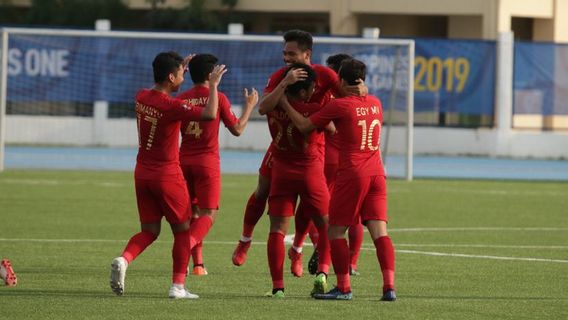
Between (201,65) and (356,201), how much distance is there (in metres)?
2.34

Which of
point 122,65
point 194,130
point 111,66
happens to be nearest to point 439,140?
point 122,65

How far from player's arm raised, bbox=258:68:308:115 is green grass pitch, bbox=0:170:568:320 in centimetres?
152

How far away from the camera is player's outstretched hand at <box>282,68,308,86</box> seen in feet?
38.0

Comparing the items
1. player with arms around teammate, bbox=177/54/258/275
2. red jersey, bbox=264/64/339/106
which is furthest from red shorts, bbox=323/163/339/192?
red jersey, bbox=264/64/339/106

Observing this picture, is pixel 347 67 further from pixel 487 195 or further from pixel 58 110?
pixel 58 110

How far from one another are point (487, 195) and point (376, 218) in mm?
13954

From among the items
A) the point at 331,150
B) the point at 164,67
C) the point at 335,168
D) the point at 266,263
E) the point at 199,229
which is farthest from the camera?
the point at 266,263

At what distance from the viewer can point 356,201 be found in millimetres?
11703

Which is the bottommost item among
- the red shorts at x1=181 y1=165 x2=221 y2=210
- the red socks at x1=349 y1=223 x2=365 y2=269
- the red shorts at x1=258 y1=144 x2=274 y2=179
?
the red socks at x1=349 y1=223 x2=365 y2=269

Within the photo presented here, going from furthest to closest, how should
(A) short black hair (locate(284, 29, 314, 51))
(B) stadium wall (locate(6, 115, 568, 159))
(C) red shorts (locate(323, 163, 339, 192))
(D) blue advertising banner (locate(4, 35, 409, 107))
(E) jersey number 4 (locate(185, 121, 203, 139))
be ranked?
(B) stadium wall (locate(6, 115, 568, 159)) < (D) blue advertising banner (locate(4, 35, 409, 107)) < (C) red shorts (locate(323, 163, 339, 192)) < (E) jersey number 4 (locate(185, 121, 203, 139)) < (A) short black hair (locate(284, 29, 314, 51))

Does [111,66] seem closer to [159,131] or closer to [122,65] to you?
[122,65]

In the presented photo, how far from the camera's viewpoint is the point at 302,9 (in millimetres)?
48250

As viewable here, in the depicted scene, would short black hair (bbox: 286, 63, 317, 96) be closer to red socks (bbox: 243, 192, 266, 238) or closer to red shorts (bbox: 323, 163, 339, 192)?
red socks (bbox: 243, 192, 266, 238)

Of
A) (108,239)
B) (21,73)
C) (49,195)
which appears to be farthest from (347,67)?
→ (21,73)
